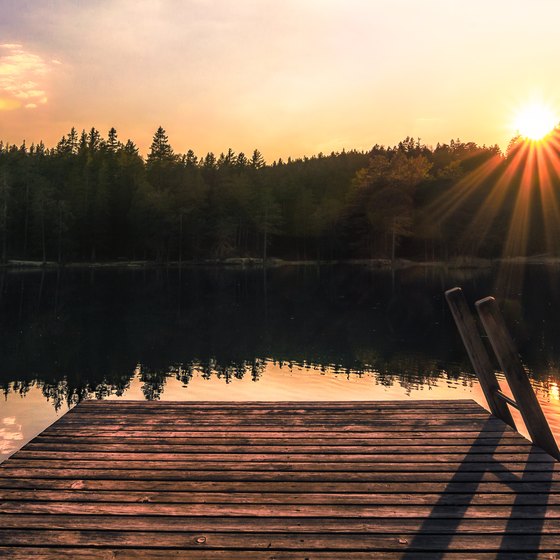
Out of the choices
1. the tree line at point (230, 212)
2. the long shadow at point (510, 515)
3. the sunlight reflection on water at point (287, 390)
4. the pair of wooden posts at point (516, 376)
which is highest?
the tree line at point (230, 212)

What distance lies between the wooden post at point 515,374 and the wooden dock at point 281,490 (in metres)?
0.28

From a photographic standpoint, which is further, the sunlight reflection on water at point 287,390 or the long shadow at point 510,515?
the sunlight reflection on water at point 287,390

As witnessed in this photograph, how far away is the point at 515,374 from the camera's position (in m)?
6.10

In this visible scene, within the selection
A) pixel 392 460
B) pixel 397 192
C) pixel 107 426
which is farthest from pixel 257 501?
pixel 397 192

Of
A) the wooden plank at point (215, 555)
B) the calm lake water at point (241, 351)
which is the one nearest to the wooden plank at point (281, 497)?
the wooden plank at point (215, 555)

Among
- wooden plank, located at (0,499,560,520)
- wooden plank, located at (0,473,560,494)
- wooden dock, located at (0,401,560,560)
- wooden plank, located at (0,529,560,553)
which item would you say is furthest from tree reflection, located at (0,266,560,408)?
wooden plank, located at (0,529,560,553)

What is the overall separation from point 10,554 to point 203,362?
1418 cm

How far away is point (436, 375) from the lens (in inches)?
624

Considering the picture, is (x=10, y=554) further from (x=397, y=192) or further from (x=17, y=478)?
(x=397, y=192)

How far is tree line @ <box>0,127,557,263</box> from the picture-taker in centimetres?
8662

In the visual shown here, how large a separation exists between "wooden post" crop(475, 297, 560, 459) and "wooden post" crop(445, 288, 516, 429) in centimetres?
93

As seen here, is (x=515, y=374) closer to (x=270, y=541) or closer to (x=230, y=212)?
(x=270, y=541)

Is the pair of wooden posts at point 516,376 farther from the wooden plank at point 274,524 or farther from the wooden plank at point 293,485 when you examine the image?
the wooden plank at point 274,524

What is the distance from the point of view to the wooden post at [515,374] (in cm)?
602
